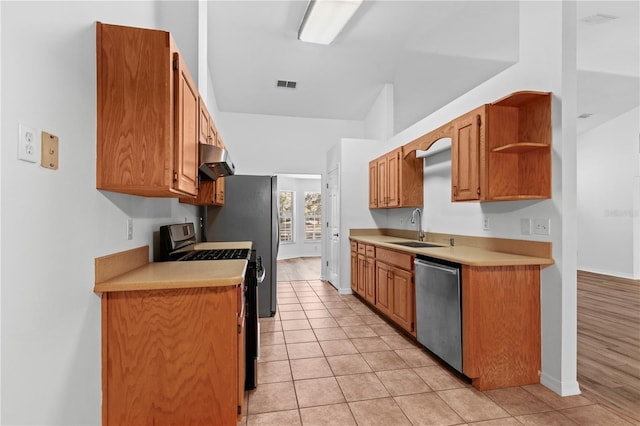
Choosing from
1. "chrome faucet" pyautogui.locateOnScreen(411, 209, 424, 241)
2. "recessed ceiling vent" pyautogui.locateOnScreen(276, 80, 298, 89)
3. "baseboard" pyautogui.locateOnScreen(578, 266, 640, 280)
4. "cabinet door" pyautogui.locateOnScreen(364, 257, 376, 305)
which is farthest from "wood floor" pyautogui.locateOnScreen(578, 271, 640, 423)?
"recessed ceiling vent" pyautogui.locateOnScreen(276, 80, 298, 89)

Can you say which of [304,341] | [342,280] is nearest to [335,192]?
[342,280]

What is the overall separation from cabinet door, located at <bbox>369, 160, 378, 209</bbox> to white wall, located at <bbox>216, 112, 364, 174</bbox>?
1.60 m

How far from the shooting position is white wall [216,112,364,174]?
257 inches

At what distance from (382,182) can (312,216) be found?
17.8ft

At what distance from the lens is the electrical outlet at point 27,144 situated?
43.6 inches

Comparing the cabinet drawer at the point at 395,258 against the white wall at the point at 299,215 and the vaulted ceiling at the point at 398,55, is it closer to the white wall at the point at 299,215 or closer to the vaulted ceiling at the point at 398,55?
the vaulted ceiling at the point at 398,55

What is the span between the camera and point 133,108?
5.43 feet

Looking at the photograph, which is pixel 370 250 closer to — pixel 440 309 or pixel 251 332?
pixel 440 309

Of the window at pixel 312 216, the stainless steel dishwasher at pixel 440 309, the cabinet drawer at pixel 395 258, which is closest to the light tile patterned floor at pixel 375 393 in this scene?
the stainless steel dishwasher at pixel 440 309

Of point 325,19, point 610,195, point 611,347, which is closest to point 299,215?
point 325,19

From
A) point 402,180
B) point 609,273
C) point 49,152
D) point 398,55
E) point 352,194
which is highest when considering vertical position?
point 398,55

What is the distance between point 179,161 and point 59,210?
60cm

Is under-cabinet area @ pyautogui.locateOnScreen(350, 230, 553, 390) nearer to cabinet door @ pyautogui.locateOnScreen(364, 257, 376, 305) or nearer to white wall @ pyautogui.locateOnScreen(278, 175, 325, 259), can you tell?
cabinet door @ pyautogui.locateOnScreen(364, 257, 376, 305)

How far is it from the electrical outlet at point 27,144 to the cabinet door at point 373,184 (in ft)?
14.3
